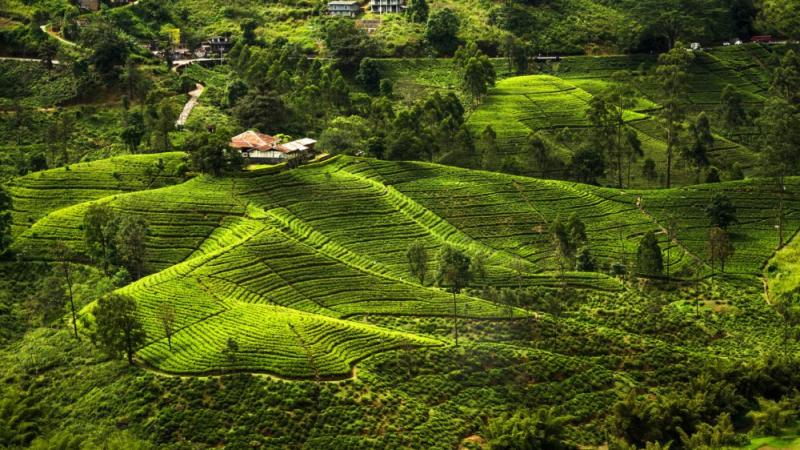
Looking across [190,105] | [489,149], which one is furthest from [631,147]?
[190,105]

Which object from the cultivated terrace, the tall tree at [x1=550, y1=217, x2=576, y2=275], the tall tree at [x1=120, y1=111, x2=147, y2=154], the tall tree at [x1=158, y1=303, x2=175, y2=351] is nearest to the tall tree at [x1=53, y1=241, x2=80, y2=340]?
the cultivated terrace

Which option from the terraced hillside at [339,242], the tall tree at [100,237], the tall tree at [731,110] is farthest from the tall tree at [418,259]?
the tall tree at [731,110]

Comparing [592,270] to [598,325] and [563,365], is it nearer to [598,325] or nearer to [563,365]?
[598,325]

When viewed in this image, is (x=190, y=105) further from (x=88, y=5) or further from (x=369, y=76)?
(x=88, y=5)

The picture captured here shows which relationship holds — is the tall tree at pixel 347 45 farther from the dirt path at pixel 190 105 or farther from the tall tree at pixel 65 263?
the tall tree at pixel 65 263

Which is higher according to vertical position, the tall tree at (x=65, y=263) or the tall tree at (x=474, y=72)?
the tall tree at (x=474, y=72)

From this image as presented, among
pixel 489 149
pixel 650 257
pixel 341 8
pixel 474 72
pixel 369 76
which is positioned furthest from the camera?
pixel 341 8

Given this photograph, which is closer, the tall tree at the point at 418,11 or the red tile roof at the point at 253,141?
the red tile roof at the point at 253,141
